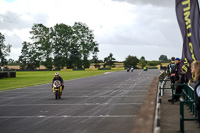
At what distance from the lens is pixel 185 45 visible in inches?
356

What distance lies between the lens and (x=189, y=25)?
878 cm

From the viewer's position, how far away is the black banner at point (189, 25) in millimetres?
8664

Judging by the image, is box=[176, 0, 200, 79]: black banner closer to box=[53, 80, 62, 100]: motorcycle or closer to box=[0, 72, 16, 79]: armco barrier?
box=[53, 80, 62, 100]: motorcycle

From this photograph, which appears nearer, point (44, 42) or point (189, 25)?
point (189, 25)

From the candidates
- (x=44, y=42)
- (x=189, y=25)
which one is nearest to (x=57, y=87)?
(x=189, y=25)

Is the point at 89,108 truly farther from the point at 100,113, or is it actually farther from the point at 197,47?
the point at 197,47

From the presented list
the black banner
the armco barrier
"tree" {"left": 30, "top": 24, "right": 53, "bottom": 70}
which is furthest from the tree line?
the black banner

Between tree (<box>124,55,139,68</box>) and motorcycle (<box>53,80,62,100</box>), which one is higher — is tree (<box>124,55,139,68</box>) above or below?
above

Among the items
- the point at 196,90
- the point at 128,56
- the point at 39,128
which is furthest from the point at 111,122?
→ the point at 128,56

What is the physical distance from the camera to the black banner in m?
8.66

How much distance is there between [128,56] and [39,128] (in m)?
153

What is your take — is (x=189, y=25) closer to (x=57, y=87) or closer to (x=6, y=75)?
(x=57, y=87)

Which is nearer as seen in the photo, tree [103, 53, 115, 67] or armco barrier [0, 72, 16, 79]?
armco barrier [0, 72, 16, 79]

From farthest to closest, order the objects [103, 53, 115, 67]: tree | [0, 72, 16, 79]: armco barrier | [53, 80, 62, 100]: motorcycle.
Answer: [103, 53, 115, 67]: tree
[0, 72, 16, 79]: armco barrier
[53, 80, 62, 100]: motorcycle
